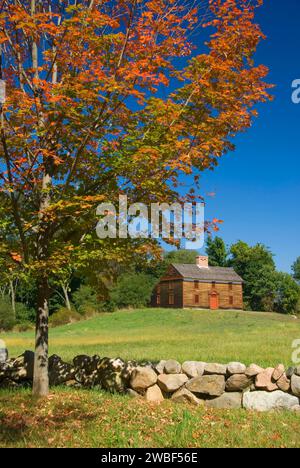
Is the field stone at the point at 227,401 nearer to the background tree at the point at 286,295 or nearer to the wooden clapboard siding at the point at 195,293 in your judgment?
the wooden clapboard siding at the point at 195,293

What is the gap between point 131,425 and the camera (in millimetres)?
7762

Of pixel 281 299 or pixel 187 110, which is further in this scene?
pixel 281 299

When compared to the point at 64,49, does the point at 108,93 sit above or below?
below

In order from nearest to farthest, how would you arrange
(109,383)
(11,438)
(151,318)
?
(11,438) → (109,383) → (151,318)

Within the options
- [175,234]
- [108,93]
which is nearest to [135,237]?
[175,234]

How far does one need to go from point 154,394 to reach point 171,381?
0.43 m

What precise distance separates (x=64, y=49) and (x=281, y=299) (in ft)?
237

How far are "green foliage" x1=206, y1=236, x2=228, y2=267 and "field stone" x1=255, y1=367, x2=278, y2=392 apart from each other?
7178 centimetres

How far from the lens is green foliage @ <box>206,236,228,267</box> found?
81.0 m

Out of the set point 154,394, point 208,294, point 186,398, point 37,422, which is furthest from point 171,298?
point 37,422

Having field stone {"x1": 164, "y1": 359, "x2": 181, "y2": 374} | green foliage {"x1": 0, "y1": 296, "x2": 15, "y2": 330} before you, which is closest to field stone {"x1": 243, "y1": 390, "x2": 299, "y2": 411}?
field stone {"x1": 164, "y1": 359, "x2": 181, "y2": 374}

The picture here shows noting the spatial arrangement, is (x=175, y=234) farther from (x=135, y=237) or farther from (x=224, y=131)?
(x=224, y=131)

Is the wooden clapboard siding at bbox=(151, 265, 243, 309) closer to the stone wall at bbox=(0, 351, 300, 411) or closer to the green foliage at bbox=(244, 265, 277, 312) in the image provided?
the green foliage at bbox=(244, 265, 277, 312)

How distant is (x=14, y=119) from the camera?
981cm
